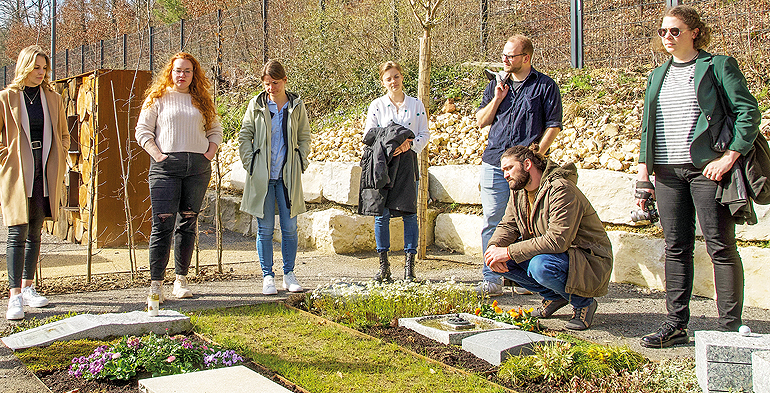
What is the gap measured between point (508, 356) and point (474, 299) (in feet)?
4.13

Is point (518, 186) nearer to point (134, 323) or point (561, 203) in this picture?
point (561, 203)

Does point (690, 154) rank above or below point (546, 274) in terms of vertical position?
above

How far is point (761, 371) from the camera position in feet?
8.61

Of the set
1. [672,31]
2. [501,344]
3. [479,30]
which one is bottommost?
[501,344]

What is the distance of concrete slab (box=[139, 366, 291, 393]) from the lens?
9.39 feet

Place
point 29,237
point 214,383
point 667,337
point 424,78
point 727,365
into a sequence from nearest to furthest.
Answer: point 727,365
point 214,383
point 667,337
point 29,237
point 424,78


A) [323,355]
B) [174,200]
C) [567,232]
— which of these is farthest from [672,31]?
[174,200]

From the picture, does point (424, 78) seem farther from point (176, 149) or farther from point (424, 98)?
point (176, 149)

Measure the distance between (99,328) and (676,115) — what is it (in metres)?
3.53

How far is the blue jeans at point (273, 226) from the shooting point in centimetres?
539

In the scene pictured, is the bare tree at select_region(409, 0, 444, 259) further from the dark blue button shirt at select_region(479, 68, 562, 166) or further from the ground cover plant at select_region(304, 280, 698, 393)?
the ground cover plant at select_region(304, 280, 698, 393)

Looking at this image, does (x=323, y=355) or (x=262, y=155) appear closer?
(x=323, y=355)

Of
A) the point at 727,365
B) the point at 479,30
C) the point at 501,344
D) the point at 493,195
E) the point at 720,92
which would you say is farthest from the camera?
the point at 479,30

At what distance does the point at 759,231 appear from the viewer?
5.03 metres
